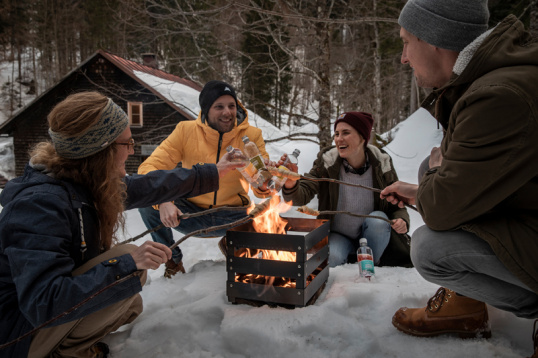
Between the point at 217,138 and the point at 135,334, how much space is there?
2.25 metres

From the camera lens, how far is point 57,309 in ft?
5.09

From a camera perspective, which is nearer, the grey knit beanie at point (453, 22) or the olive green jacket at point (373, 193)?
the grey knit beanie at point (453, 22)

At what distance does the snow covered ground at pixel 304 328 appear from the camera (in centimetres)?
199

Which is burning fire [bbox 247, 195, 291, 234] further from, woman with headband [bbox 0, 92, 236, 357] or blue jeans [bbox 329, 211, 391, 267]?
blue jeans [bbox 329, 211, 391, 267]

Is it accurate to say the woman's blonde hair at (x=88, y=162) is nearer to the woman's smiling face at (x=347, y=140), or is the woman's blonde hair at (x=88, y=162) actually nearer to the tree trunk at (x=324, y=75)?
the woman's smiling face at (x=347, y=140)

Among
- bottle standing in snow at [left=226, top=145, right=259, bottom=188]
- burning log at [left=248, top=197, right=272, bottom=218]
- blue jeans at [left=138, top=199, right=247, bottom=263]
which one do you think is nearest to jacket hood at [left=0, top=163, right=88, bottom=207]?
burning log at [left=248, top=197, right=272, bottom=218]

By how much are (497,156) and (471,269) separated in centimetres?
61

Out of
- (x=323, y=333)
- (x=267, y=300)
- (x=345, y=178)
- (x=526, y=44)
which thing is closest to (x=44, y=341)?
(x=267, y=300)

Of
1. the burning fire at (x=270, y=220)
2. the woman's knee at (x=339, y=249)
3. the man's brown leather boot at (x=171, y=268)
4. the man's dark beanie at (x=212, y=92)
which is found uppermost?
the man's dark beanie at (x=212, y=92)

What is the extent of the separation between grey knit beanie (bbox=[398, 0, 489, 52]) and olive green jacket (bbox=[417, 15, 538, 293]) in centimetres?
16

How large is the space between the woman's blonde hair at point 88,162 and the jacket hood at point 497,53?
1.84 meters

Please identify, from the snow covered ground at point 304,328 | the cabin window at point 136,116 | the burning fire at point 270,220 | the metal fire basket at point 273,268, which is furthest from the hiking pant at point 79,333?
the cabin window at point 136,116

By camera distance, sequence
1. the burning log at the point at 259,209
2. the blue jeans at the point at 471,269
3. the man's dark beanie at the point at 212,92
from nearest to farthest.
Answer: the blue jeans at the point at 471,269
the burning log at the point at 259,209
the man's dark beanie at the point at 212,92

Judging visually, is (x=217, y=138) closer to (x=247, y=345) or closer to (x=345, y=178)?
(x=345, y=178)
